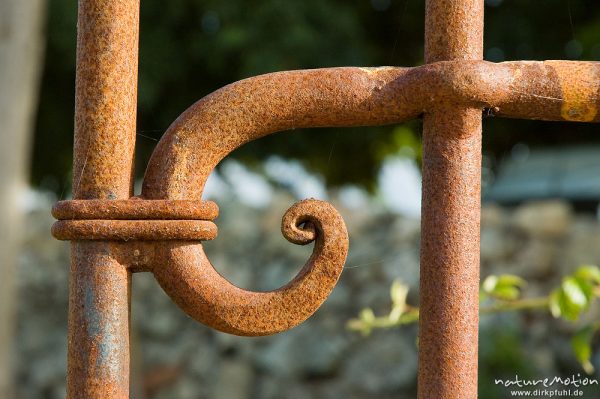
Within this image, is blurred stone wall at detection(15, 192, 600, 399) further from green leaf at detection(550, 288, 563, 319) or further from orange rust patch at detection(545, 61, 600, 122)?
orange rust patch at detection(545, 61, 600, 122)

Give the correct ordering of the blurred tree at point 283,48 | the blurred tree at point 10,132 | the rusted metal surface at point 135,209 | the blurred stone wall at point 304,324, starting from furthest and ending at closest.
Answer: the blurred tree at point 283,48, the blurred stone wall at point 304,324, the blurred tree at point 10,132, the rusted metal surface at point 135,209

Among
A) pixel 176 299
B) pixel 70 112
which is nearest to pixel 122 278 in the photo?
pixel 176 299

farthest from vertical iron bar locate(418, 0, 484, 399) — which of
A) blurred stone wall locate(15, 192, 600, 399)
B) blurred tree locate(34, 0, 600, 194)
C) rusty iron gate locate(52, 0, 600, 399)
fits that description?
A: blurred tree locate(34, 0, 600, 194)

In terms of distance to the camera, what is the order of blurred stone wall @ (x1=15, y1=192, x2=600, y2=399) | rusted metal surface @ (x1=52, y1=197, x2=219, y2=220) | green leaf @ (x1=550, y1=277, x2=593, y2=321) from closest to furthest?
rusted metal surface @ (x1=52, y1=197, x2=219, y2=220) → green leaf @ (x1=550, y1=277, x2=593, y2=321) → blurred stone wall @ (x1=15, y1=192, x2=600, y2=399)

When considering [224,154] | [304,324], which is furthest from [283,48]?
[224,154]

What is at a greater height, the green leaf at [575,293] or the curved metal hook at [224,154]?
the green leaf at [575,293]

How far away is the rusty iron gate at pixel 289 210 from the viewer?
0.76 meters

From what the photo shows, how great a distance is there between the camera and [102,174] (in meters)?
0.78

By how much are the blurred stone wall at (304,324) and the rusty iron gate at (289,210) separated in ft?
12.1

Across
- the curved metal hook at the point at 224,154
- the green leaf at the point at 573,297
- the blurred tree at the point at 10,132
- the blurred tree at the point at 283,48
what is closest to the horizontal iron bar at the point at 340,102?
the curved metal hook at the point at 224,154

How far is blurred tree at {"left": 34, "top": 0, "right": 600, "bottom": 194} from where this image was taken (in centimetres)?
525

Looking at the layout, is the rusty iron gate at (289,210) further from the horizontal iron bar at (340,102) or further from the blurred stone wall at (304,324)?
the blurred stone wall at (304,324)

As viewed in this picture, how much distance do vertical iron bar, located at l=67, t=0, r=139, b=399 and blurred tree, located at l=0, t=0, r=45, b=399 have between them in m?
3.63

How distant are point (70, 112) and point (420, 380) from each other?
5805 mm
